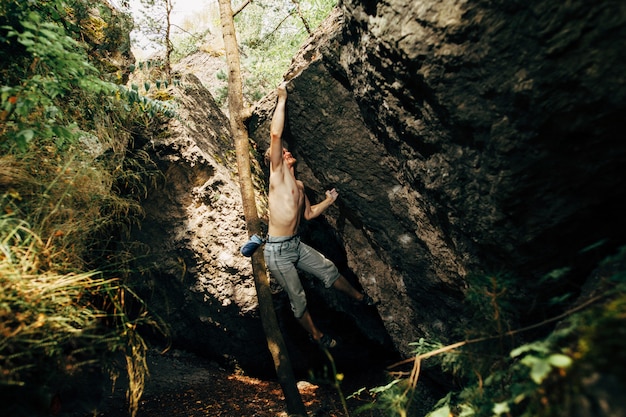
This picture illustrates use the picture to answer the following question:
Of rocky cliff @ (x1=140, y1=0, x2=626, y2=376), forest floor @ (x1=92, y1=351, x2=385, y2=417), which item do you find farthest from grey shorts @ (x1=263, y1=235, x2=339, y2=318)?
forest floor @ (x1=92, y1=351, x2=385, y2=417)

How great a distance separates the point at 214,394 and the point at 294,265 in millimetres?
2146

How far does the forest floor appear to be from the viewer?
433 centimetres

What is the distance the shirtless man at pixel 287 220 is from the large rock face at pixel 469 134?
0.42m

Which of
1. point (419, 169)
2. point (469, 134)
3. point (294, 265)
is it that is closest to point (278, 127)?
point (294, 265)

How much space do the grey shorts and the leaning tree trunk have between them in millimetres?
180

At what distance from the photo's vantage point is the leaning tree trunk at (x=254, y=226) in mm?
3975

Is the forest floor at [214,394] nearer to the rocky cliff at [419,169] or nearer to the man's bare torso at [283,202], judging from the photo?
the rocky cliff at [419,169]

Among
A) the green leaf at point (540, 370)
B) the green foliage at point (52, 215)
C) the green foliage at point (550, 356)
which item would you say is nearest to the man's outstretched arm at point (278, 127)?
the green foliage at point (52, 215)

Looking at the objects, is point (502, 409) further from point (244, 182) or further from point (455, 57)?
point (244, 182)

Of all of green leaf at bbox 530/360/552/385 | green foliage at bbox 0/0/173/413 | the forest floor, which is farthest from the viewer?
the forest floor

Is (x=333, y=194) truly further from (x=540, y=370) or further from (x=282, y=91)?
(x=540, y=370)

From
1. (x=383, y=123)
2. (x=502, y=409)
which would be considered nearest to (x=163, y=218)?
(x=383, y=123)

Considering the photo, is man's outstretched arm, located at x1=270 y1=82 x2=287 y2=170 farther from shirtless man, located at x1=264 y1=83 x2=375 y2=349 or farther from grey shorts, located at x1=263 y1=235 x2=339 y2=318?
grey shorts, located at x1=263 y1=235 x2=339 y2=318

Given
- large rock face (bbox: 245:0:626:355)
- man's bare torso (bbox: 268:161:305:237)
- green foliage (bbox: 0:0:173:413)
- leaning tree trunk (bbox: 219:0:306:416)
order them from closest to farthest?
large rock face (bbox: 245:0:626:355) < green foliage (bbox: 0:0:173:413) < leaning tree trunk (bbox: 219:0:306:416) < man's bare torso (bbox: 268:161:305:237)
